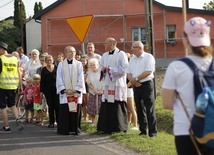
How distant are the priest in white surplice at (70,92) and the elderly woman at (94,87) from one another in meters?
0.90

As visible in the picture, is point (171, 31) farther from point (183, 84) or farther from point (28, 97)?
point (183, 84)

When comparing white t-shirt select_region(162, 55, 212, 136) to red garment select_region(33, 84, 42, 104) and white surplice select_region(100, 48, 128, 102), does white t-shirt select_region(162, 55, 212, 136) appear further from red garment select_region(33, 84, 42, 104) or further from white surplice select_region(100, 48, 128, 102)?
red garment select_region(33, 84, 42, 104)

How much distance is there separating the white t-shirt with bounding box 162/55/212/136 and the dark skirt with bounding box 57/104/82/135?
6.63 metres

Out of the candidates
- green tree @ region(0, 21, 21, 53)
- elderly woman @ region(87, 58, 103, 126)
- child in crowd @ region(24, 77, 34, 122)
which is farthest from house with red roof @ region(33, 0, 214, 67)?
elderly woman @ region(87, 58, 103, 126)

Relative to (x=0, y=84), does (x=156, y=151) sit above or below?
below

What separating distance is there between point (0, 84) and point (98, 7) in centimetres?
2951

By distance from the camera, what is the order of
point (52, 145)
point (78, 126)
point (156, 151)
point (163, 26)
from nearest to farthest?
1. point (156, 151)
2. point (52, 145)
3. point (78, 126)
4. point (163, 26)

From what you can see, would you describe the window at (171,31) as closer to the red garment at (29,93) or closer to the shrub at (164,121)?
the shrub at (164,121)

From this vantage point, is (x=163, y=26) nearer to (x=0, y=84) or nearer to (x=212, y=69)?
(x=0, y=84)

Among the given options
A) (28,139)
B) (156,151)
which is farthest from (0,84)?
(156,151)

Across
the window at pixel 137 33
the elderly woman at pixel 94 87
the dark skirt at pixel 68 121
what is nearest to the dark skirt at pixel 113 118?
the dark skirt at pixel 68 121

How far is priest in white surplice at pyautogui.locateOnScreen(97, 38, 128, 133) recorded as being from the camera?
1027cm

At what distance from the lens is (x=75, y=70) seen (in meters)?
10.8

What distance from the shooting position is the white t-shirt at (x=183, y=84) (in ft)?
13.8
